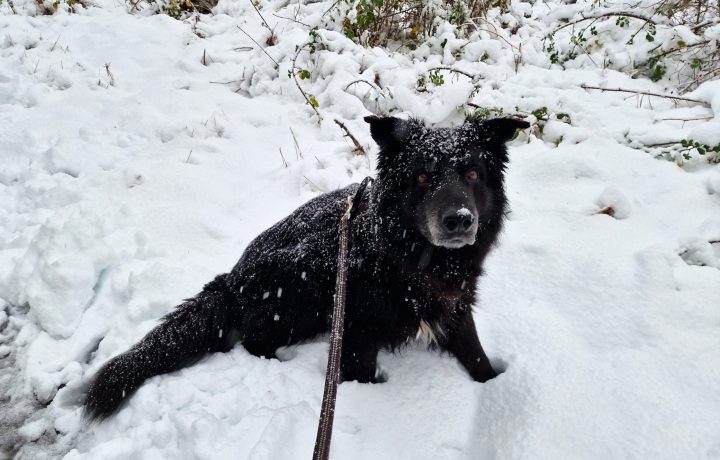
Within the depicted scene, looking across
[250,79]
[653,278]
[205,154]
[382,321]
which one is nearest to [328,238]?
[382,321]

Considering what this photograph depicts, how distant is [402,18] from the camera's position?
6887 mm

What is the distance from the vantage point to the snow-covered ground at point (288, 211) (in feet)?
7.29

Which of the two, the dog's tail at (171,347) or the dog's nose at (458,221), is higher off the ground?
the dog's nose at (458,221)

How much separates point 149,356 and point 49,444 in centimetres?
61

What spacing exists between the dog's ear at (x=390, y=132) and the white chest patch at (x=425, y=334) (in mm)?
1065

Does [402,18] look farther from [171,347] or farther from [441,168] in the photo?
[171,347]

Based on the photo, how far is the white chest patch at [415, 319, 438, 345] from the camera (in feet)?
8.71

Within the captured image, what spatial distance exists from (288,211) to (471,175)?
2.14 m

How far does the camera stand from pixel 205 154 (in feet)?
15.9

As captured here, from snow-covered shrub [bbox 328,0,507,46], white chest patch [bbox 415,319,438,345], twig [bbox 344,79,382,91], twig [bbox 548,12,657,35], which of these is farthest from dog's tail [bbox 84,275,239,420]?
twig [bbox 548,12,657,35]

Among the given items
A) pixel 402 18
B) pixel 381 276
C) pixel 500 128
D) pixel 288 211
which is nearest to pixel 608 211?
pixel 500 128

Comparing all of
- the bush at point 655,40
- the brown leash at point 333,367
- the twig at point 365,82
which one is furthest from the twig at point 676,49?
the brown leash at point 333,367

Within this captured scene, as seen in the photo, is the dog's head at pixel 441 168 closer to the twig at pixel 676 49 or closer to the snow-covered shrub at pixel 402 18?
the twig at pixel 676 49

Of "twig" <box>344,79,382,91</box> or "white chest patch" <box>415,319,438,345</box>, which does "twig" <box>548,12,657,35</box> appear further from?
"white chest patch" <box>415,319,438,345</box>
